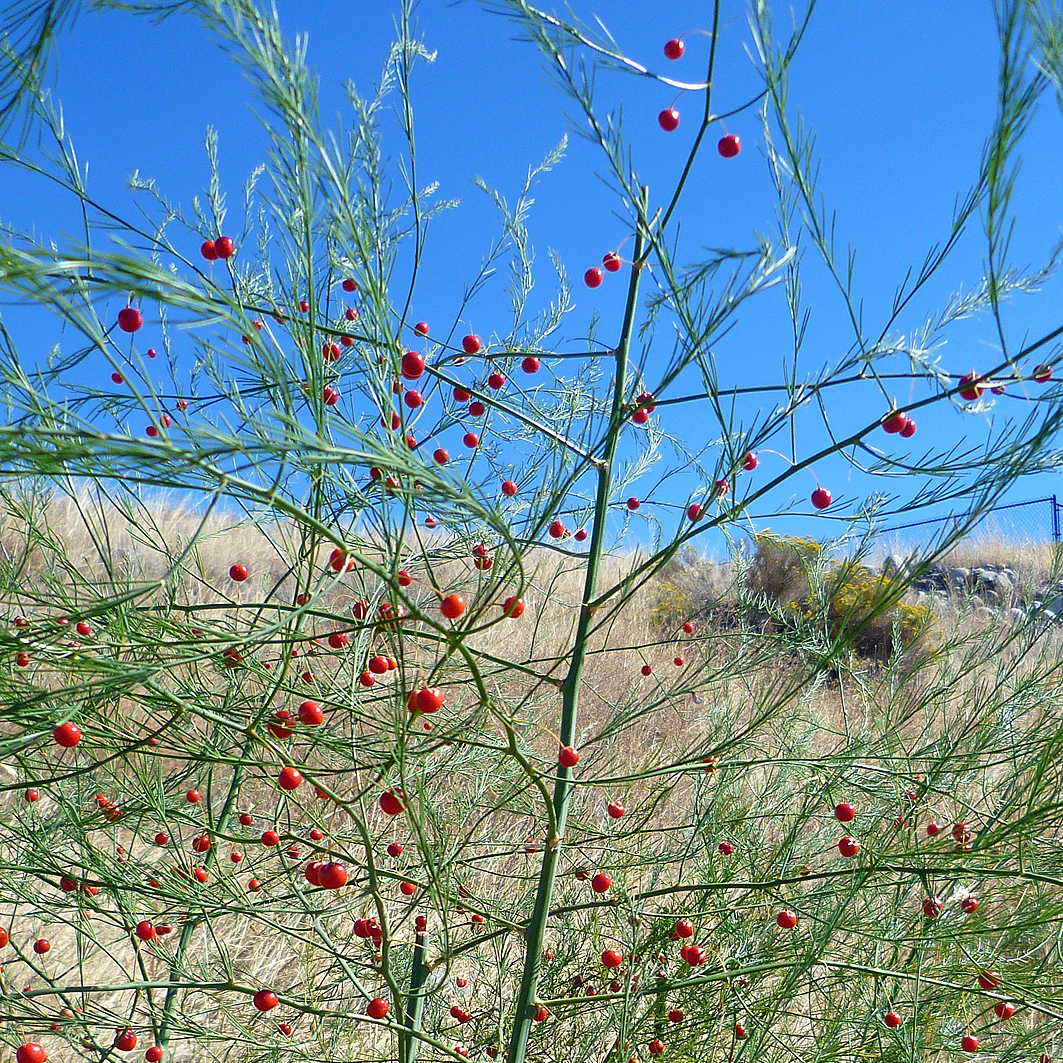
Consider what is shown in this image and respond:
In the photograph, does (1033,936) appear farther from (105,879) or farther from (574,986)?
(105,879)

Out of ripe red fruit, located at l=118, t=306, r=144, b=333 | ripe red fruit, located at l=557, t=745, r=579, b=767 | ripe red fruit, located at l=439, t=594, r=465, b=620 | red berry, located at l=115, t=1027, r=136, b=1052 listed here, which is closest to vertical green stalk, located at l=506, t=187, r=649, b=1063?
ripe red fruit, located at l=557, t=745, r=579, b=767

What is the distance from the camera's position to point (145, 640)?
0.91m

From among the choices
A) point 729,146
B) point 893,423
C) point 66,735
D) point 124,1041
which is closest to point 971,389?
point 893,423

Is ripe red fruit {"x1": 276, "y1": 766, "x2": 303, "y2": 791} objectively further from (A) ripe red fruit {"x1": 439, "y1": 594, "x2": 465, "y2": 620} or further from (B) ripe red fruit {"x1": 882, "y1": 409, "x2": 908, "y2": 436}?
(B) ripe red fruit {"x1": 882, "y1": 409, "x2": 908, "y2": 436}

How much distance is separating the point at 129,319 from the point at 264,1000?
1.00 meters

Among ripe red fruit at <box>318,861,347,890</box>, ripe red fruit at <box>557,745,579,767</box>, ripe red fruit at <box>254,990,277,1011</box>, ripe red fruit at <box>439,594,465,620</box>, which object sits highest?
ripe red fruit at <box>557,745,579,767</box>

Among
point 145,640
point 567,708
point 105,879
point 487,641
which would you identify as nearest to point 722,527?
point 567,708

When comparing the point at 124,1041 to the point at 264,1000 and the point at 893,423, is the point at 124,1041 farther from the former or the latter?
the point at 893,423

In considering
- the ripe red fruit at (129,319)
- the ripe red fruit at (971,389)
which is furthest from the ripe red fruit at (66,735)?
the ripe red fruit at (971,389)

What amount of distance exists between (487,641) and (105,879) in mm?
4004

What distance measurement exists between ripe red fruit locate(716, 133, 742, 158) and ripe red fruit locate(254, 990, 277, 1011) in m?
1.43

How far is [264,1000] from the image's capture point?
125 centimetres

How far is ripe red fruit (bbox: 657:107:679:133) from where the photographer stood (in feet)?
4.31

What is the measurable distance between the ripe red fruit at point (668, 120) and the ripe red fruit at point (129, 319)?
85 cm
